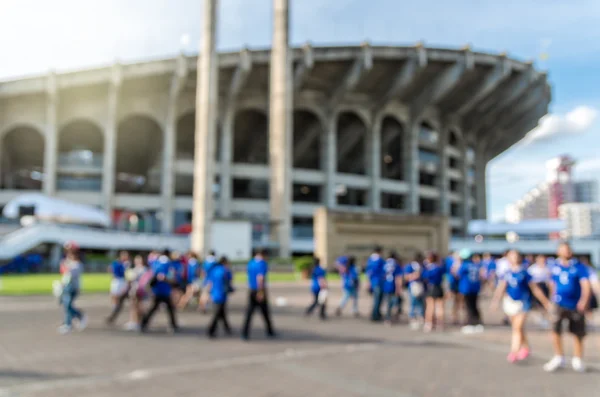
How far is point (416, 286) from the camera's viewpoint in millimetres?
9289

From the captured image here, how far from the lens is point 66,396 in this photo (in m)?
4.29

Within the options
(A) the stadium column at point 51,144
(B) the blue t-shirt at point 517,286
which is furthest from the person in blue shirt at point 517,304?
(A) the stadium column at point 51,144

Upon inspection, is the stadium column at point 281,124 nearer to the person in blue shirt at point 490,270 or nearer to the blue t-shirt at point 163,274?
the person in blue shirt at point 490,270

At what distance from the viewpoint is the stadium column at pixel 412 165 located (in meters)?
48.2

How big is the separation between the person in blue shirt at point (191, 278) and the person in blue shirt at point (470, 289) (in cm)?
668

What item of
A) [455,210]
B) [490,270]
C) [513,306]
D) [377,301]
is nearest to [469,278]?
[377,301]

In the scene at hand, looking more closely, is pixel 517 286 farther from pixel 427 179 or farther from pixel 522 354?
pixel 427 179

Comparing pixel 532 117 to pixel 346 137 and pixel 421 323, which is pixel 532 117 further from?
pixel 421 323

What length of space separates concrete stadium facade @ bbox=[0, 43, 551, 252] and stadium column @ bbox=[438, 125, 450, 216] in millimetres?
130

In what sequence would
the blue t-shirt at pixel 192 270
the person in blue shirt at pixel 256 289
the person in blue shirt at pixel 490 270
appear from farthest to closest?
the person in blue shirt at pixel 490 270 → the blue t-shirt at pixel 192 270 → the person in blue shirt at pixel 256 289

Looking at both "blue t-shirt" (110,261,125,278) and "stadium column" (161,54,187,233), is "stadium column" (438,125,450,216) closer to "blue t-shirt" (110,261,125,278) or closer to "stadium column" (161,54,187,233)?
"stadium column" (161,54,187,233)

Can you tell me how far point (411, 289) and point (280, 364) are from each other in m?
4.51

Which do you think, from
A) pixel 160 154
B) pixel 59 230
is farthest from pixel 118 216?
pixel 59 230

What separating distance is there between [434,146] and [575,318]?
5008 cm
